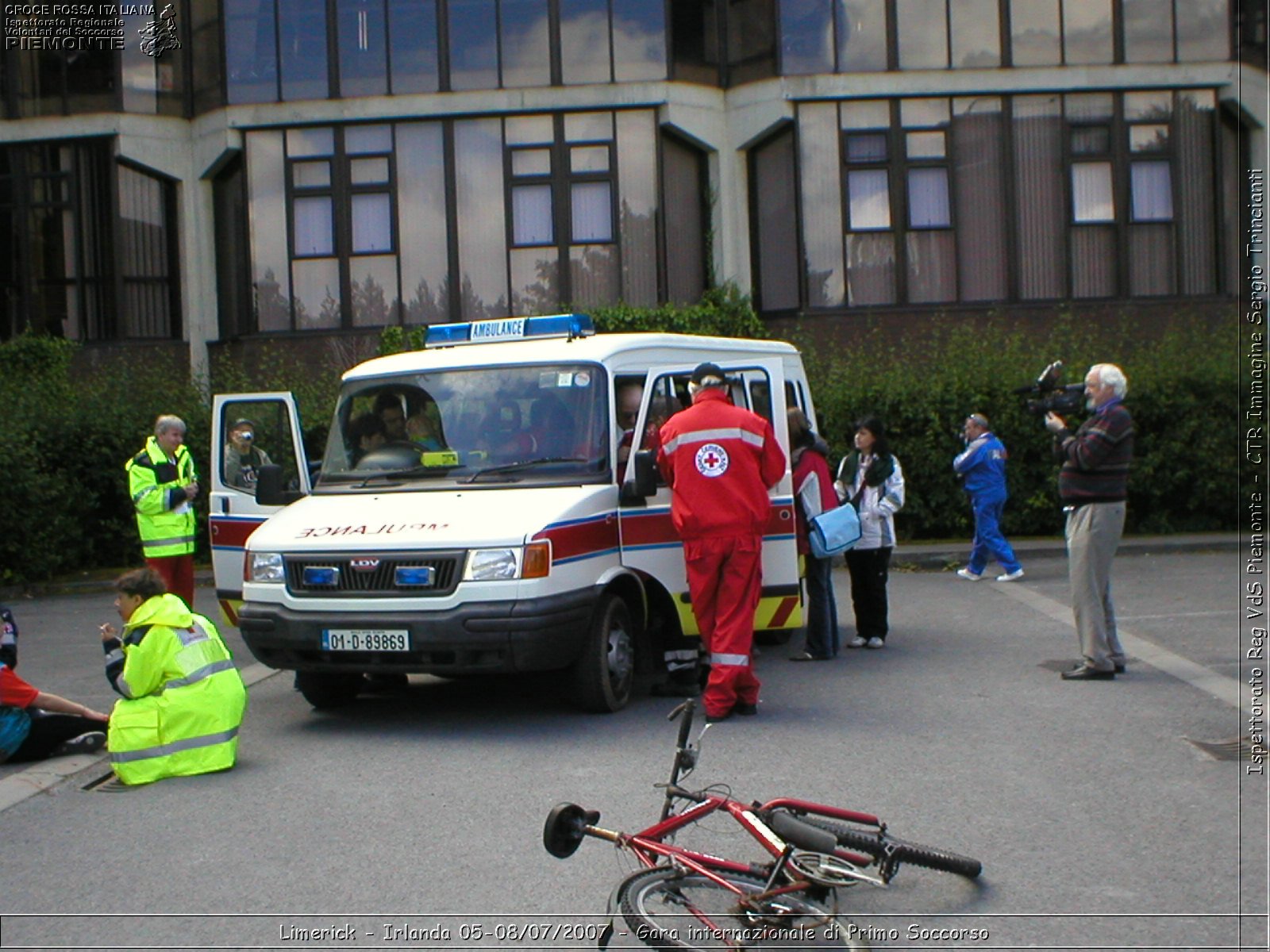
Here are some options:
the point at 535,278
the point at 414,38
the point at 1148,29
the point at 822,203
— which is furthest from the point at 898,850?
the point at 1148,29

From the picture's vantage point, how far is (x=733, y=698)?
829 cm

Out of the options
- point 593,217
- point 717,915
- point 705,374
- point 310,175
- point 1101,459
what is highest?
point 310,175

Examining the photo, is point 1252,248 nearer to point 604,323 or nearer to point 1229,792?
point 604,323

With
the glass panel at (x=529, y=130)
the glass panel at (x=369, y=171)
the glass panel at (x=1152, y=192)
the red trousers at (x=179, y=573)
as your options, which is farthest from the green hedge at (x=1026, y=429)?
the red trousers at (x=179, y=573)

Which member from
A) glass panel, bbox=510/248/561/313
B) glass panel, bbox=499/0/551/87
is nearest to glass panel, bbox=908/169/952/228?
glass panel, bbox=510/248/561/313

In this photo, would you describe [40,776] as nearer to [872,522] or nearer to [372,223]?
[872,522]

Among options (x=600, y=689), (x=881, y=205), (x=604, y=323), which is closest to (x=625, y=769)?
(x=600, y=689)

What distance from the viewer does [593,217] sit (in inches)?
925

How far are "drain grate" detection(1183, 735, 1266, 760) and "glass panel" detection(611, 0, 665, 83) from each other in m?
18.0

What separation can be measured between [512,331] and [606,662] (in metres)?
2.77

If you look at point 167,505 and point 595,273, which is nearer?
point 167,505

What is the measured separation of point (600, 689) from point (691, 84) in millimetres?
17242

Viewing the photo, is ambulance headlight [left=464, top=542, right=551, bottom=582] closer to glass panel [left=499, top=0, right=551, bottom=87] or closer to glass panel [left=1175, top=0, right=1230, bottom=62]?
glass panel [left=499, top=0, right=551, bottom=87]

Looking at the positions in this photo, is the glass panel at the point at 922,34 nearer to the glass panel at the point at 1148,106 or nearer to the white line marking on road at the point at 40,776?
the glass panel at the point at 1148,106
